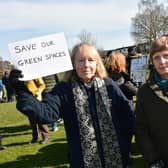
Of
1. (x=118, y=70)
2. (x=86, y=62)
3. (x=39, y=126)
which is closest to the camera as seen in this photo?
(x=86, y=62)

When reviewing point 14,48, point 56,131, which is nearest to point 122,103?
point 14,48

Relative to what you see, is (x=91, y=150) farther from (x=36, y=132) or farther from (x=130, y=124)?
(x=36, y=132)

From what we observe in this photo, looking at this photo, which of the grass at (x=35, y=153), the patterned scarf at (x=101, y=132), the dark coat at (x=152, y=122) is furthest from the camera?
the grass at (x=35, y=153)

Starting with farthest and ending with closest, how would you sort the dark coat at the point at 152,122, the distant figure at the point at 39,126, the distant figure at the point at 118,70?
1. the distant figure at the point at 39,126
2. the distant figure at the point at 118,70
3. the dark coat at the point at 152,122

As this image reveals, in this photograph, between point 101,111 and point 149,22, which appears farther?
point 149,22

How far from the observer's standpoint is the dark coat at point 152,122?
2.94 meters

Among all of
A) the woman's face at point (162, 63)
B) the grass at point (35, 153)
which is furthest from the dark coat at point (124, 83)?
the woman's face at point (162, 63)

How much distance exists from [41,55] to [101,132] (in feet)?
2.47

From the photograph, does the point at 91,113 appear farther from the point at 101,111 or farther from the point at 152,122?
the point at 152,122

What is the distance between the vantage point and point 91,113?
314 centimetres

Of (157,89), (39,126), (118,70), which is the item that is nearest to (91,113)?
(157,89)

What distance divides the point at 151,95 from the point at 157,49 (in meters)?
0.33

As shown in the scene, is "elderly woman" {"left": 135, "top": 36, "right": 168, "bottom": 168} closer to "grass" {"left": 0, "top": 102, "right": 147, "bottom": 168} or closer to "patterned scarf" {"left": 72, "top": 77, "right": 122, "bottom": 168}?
"patterned scarf" {"left": 72, "top": 77, "right": 122, "bottom": 168}

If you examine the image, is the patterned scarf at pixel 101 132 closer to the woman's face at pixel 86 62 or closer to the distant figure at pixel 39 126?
the woman's face at pixel 86 62
